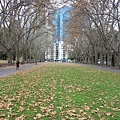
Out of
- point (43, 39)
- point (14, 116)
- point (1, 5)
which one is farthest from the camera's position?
point (43, 39)

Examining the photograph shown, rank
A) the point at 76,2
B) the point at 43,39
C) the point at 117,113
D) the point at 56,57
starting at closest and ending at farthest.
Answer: the point at 117,113, the point at 76,2, the point at 43,39, the point at 56,57

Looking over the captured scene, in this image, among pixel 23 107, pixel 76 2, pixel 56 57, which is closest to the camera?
pixel 23 107

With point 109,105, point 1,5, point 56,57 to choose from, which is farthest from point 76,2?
point 56,57

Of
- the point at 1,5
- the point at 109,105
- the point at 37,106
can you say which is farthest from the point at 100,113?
the point at 1,5

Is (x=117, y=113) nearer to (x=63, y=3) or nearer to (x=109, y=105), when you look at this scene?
(x=109, y=105)

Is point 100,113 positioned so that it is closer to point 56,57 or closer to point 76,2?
point 76,2

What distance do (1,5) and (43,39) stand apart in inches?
1916

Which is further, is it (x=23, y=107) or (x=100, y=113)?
(x=23, y=107)

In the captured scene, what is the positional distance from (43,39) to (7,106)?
73.8m

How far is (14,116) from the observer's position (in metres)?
5.68

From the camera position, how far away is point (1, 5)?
1233 inches

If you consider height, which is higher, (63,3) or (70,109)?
(63,3)

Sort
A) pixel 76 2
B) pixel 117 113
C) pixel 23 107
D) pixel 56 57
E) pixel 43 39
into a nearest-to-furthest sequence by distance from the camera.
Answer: pixel 117 113, pixel 23 107, pixel 76 2, pixel 43 39, pixel 56 57

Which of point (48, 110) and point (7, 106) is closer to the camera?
point (48, 110)
